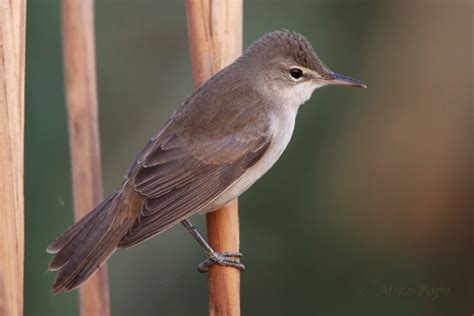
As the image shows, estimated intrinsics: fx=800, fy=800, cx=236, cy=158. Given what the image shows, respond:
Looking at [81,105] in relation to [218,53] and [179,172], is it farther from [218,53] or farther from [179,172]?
[218,53]

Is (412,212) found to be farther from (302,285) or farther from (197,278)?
(197,278)

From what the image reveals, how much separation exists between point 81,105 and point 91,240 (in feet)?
1.92

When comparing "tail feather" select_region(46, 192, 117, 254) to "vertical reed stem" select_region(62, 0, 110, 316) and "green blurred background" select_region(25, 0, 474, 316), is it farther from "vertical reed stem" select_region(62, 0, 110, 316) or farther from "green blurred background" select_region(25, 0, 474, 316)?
"green blurred background" select_region(25, 0, 474, 316)

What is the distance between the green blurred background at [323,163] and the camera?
4.09m

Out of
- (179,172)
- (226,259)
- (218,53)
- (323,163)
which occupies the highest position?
(218,53)

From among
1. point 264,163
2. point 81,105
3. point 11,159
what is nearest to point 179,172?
point 264,163

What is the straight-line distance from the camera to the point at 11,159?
2.94 meters

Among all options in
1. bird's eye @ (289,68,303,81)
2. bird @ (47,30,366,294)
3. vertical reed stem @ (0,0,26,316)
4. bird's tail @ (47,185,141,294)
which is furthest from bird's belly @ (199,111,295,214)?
vertical reed stem @ (0,0,26,316)

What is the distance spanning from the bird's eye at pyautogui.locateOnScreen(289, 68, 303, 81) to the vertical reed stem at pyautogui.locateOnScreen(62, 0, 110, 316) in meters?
0.96

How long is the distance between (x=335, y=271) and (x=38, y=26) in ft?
6.74

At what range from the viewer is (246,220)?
4277 millimetres

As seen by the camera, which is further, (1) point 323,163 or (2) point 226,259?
(1) point 323,163

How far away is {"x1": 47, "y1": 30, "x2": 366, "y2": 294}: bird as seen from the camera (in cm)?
335

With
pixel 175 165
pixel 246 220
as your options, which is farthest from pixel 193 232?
pixel 246 220
